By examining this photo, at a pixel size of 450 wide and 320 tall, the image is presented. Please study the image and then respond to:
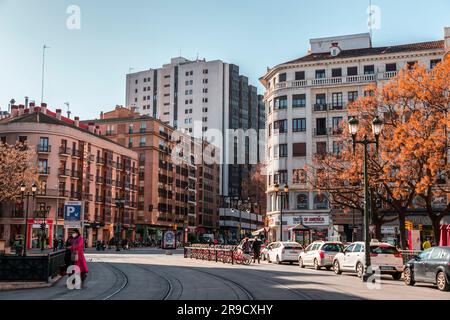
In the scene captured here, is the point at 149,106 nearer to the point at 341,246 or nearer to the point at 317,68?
the point at 317,68

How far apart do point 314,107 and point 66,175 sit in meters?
33.9

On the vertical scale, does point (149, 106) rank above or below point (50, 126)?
above

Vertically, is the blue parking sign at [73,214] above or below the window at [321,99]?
below

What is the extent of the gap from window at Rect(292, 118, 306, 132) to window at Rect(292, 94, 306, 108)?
1609mm

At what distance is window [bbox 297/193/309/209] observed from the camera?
63031 millimetres

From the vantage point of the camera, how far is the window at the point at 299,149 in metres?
64.0

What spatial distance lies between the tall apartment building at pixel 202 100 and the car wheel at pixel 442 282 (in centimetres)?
11042

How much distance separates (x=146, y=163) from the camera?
97875 mm

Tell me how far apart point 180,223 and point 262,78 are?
47058mm

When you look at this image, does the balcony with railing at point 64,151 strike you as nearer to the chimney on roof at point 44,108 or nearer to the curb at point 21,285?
the chimney on roof at point 44,108

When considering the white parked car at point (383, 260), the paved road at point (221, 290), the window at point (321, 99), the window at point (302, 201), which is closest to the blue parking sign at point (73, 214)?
the paved road at point (221, 290)

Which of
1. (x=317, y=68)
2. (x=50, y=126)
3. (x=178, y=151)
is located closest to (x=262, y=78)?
(x=317, y=68)

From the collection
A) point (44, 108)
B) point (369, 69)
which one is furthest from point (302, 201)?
point (44, 108)

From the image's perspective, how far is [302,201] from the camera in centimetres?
6322
